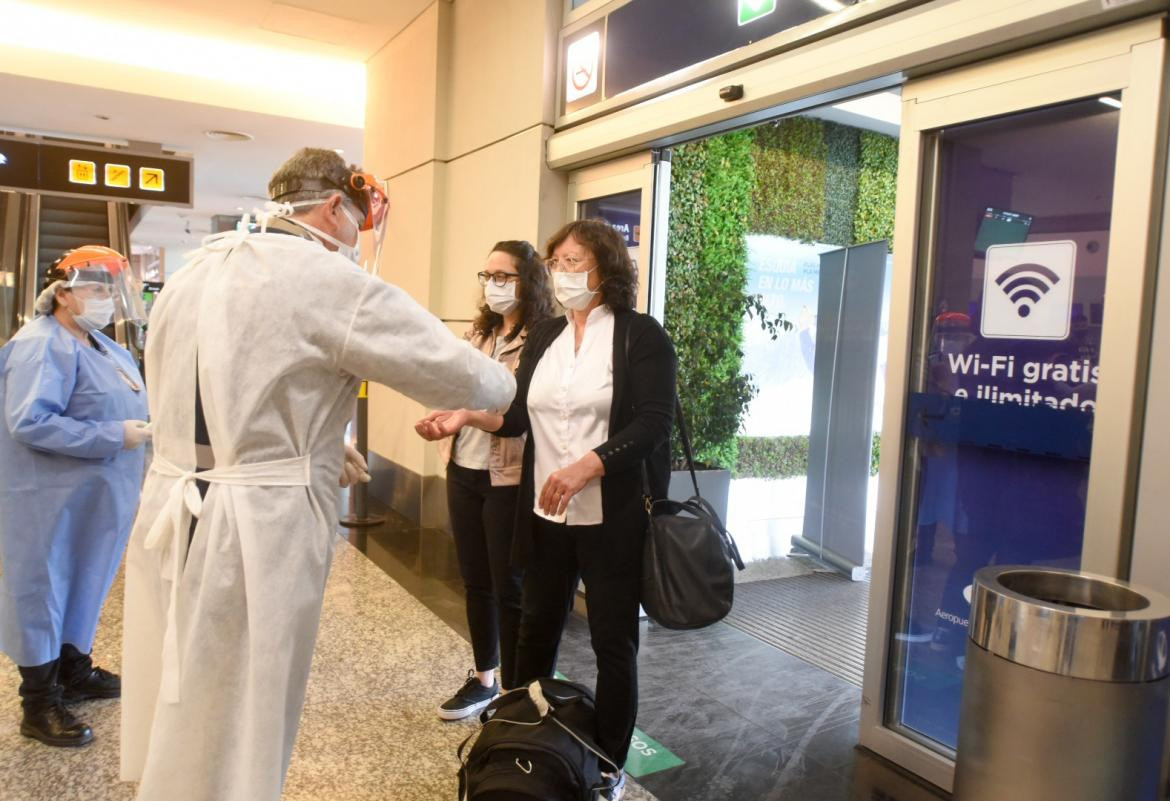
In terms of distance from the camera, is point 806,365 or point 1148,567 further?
point 806,365

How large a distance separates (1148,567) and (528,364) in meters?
1.65

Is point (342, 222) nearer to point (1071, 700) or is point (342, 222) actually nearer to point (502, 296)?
point (502, 296)

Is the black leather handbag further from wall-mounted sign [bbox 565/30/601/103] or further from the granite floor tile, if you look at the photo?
wall-mounted sign [bbox 565/30/601/103]

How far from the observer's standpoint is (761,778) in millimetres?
2471

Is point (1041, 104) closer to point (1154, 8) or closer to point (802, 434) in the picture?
point (1154, 8)

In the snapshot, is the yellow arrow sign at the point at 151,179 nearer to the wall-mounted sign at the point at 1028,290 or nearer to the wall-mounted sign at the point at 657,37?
the wall-mounted sign at the point at 657,37

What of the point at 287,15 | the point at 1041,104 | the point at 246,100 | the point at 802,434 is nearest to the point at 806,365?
the point at 802,434

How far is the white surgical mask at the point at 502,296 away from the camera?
8.89ft

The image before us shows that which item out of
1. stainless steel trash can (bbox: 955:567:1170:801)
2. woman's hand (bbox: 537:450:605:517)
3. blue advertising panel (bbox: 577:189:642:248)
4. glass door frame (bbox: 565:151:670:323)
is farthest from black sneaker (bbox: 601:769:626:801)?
blue advertising panel (bbox: 577:189:642:248)

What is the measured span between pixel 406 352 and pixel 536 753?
3.35 feet

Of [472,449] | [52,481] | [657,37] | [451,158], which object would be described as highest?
[657,37]

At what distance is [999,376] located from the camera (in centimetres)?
227

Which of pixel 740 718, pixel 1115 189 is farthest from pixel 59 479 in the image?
pixel 1115 189

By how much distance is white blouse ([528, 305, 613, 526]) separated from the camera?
6.93 feet
